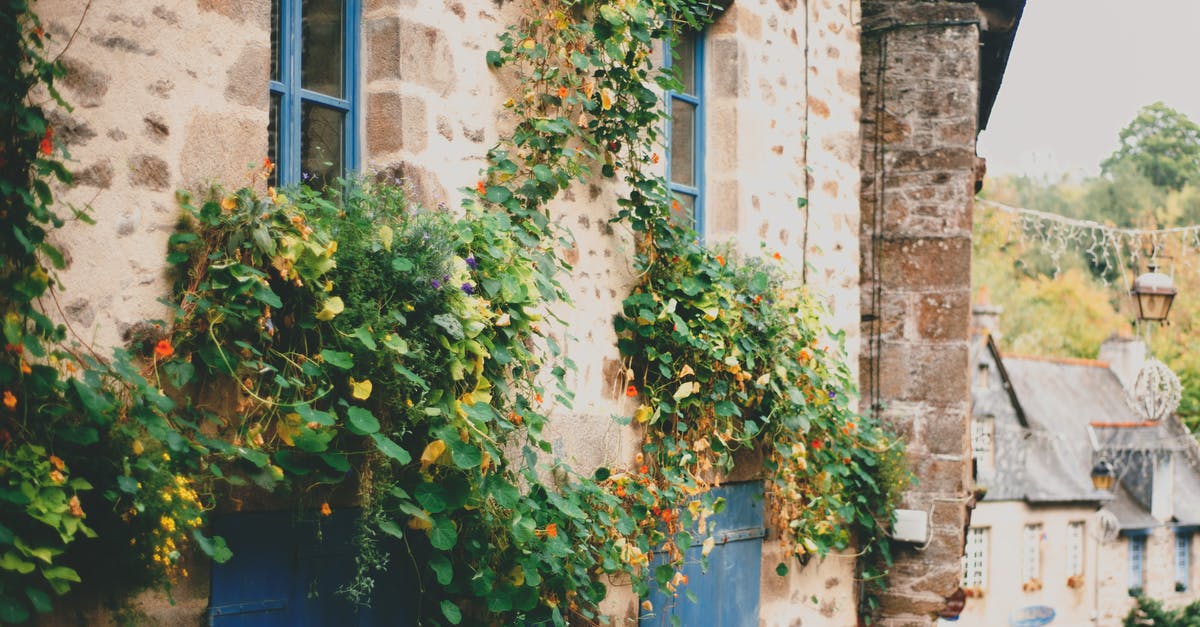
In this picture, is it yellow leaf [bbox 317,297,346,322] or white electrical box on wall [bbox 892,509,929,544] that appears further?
white electrical box on wall [bbox 892,509,929,544]

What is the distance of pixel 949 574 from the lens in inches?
262

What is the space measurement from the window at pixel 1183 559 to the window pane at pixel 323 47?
31844 mm

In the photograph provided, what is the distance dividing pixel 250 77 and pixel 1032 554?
86.2 feet

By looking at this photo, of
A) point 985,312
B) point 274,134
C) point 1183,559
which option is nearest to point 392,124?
point 274,134

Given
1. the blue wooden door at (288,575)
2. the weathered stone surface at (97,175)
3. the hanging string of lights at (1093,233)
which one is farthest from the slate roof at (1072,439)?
the weathered stone surface at (97,175)

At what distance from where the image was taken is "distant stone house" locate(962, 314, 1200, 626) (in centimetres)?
2602

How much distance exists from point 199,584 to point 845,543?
3798 mm

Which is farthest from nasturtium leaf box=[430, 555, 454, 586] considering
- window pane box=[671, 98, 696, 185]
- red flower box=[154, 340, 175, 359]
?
window pane box=[671, 98, 696, 185]

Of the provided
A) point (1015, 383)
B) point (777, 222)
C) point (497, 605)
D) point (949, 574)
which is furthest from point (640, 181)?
point (1015, 383)

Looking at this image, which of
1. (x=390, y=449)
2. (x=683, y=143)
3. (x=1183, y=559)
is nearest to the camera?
(x=390, y=449)

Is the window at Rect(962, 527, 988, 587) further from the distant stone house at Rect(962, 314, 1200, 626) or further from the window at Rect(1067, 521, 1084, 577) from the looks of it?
the window at Rect(1067, 521, 1084, 577)

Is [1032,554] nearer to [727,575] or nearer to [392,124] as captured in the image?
[727,575]

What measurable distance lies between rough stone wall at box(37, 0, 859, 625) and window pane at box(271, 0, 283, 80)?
0.21 m

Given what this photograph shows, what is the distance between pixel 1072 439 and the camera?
28.7 meters
